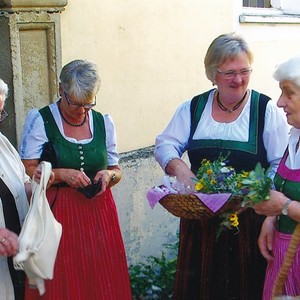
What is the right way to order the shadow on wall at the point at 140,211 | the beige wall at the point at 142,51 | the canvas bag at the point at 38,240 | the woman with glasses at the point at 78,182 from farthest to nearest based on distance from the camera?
the shadow on wall at the point at 140,211 < the beige wall at the point at 142,51 < the woman with glasses at the point at 78,182 < the canvas bag at the point at 38,240

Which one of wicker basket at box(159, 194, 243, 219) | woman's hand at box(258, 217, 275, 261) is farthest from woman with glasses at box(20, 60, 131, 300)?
woman's hand at box(258, 217, 275, 261)

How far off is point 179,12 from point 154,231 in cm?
178

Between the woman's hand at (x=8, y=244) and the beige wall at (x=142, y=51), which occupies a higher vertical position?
the beige wall at (x=142, y=51)

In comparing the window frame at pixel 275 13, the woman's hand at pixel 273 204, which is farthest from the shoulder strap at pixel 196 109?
the window frame at pixel 275 13

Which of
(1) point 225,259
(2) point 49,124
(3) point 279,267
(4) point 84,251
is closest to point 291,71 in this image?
(3) point 279,267

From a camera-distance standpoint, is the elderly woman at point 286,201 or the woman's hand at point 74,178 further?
the woman's hand at point 74,178

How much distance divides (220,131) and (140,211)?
2.01 metres

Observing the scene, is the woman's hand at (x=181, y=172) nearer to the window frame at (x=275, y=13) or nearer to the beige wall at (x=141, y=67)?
the beige wall at (x=141, y=67)

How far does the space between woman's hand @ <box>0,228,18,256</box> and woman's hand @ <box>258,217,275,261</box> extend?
125cm

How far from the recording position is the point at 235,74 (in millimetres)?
4363

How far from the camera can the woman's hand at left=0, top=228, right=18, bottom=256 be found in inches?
141

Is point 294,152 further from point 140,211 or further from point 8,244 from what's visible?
point 140,211

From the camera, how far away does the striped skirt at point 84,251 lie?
451 centimetres

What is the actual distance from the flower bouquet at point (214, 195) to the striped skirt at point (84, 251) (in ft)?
1.84
